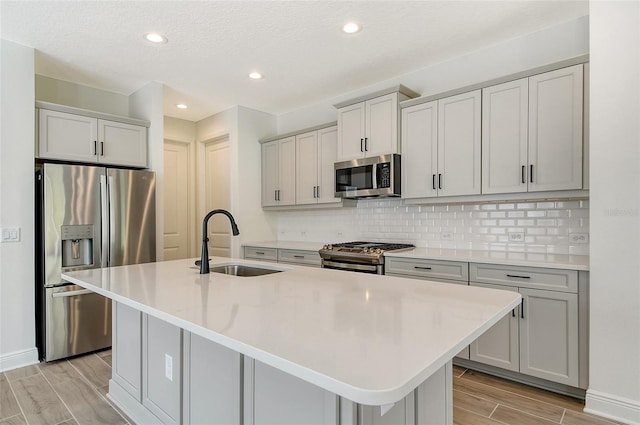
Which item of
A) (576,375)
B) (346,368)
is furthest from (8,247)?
(576,375)

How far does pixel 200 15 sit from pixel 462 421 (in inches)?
125

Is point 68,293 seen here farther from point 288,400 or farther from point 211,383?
point 288,400

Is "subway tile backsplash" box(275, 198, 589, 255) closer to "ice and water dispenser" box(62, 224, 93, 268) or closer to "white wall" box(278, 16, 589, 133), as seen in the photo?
"white wall" box(278, 16, 589, 133)

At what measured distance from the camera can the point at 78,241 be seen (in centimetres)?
330

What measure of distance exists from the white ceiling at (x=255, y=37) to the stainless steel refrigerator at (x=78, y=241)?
3.37ft

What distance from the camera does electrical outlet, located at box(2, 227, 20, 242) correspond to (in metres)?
2.97

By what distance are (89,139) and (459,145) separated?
3.44 m

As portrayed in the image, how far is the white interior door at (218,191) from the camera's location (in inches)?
198

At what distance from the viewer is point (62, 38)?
295 centimetres

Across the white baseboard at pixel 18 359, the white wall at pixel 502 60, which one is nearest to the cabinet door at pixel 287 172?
the white wall at pixel 502 60

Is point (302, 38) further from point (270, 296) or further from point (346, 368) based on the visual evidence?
point (346, 368)

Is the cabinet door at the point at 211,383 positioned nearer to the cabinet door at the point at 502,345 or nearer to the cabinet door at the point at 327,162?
the cabinet door at the point at 502,345

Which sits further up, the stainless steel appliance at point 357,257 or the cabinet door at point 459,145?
the cabinet door at point 459,145

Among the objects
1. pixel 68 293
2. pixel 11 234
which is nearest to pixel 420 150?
pixel 68 293
